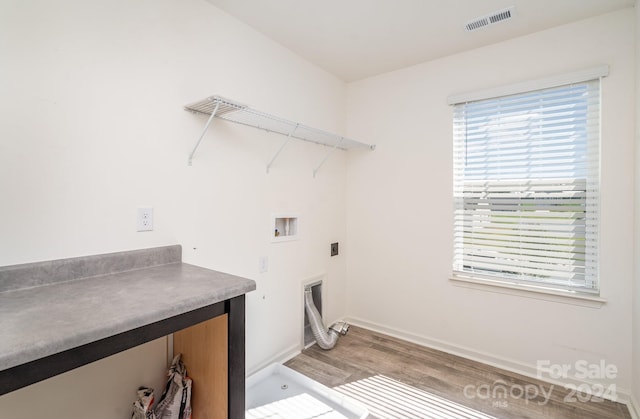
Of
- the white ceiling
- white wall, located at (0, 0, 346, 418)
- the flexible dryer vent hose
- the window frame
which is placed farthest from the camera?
the flexible dryer vent hose

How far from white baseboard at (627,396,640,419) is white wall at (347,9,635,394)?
80mm

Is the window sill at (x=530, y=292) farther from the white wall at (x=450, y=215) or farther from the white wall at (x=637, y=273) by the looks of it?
the white wall at (x=637, y=273)

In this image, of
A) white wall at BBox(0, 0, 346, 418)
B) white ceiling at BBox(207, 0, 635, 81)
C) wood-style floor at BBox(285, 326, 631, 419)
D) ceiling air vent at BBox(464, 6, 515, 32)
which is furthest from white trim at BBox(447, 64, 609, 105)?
wood-style floor at BBox(285, 326, 631, 419)

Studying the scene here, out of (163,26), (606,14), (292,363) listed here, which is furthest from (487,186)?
(163,26)

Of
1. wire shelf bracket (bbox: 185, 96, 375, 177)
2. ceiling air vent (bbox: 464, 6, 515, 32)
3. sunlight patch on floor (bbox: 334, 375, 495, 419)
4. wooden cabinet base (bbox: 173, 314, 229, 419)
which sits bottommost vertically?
sunlight patch on floor (bbox: 334, 375, 495, 419)

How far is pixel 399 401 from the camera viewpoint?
1868 mm

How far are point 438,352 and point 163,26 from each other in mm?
2983

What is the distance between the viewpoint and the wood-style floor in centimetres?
179

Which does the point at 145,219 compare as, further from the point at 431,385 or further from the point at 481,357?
the point at 481,357

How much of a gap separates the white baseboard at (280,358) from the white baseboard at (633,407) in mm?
2138

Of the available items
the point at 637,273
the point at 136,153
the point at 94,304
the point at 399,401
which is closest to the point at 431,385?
the point at 399,401

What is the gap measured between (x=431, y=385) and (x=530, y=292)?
3.23ft

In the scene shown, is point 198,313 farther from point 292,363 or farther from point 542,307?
point 542,307

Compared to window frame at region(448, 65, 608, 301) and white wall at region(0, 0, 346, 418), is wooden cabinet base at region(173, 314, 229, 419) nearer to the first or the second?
white wall at region(0, 0, 346, 418)
